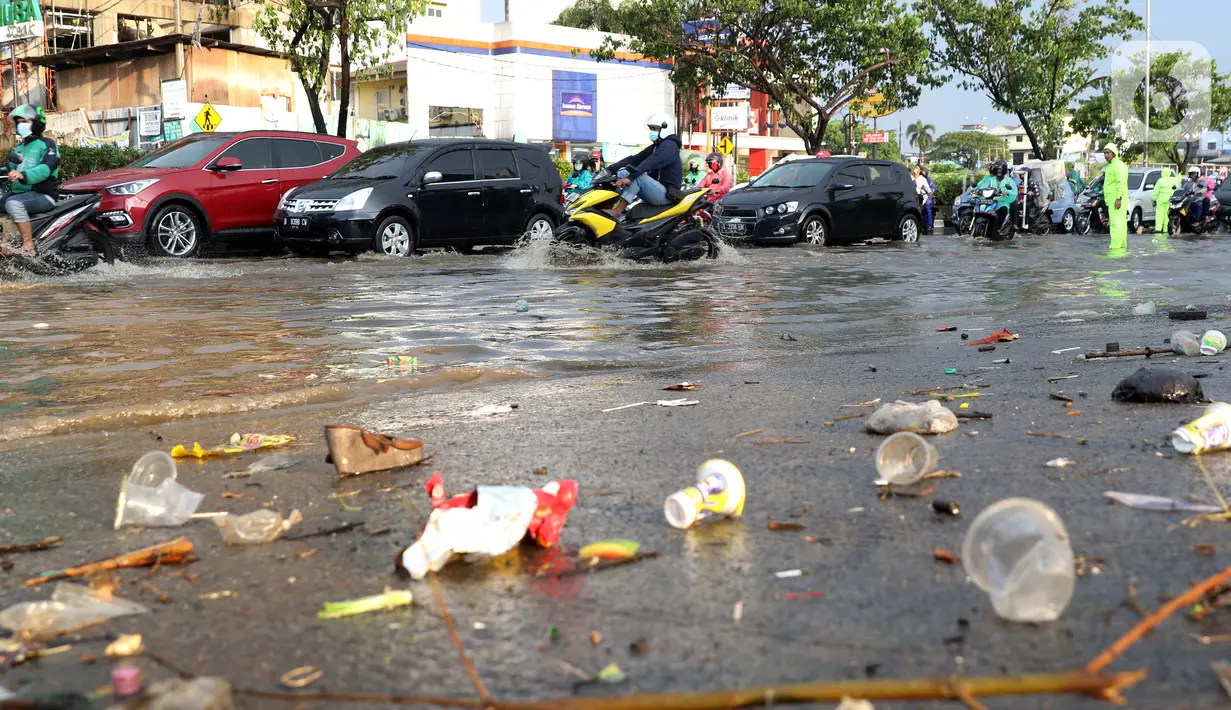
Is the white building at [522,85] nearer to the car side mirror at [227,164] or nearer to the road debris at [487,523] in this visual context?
the car side mirror at [227,164]

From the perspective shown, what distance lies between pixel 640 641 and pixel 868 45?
3845 centimetres

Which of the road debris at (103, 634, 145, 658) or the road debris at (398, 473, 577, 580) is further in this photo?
the road debris at (398, 473, 577, 580)

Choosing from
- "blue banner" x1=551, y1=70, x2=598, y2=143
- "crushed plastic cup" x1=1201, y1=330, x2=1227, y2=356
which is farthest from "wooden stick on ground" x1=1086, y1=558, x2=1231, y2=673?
"blue banner" x1=551, y1=70, x2=598, y2=143

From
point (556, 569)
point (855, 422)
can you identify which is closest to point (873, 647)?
point (556, 569)

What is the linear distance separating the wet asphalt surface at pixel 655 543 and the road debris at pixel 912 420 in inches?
3.9

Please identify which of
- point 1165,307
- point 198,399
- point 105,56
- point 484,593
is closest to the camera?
point 484,593

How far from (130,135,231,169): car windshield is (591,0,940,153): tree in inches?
967

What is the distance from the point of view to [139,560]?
3168mm

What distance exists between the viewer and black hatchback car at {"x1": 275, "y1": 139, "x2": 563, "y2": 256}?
15.4 m

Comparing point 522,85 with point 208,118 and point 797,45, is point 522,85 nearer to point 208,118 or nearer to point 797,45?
point 797,45

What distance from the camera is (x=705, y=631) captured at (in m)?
2.58

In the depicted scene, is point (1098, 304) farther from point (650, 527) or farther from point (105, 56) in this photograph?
point (105, 56)

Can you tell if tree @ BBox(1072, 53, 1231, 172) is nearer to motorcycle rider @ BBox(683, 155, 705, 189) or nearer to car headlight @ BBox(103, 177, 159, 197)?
motorcycle rider @ BBox(683, 155, 705, 189)

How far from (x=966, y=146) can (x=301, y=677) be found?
158 meters
